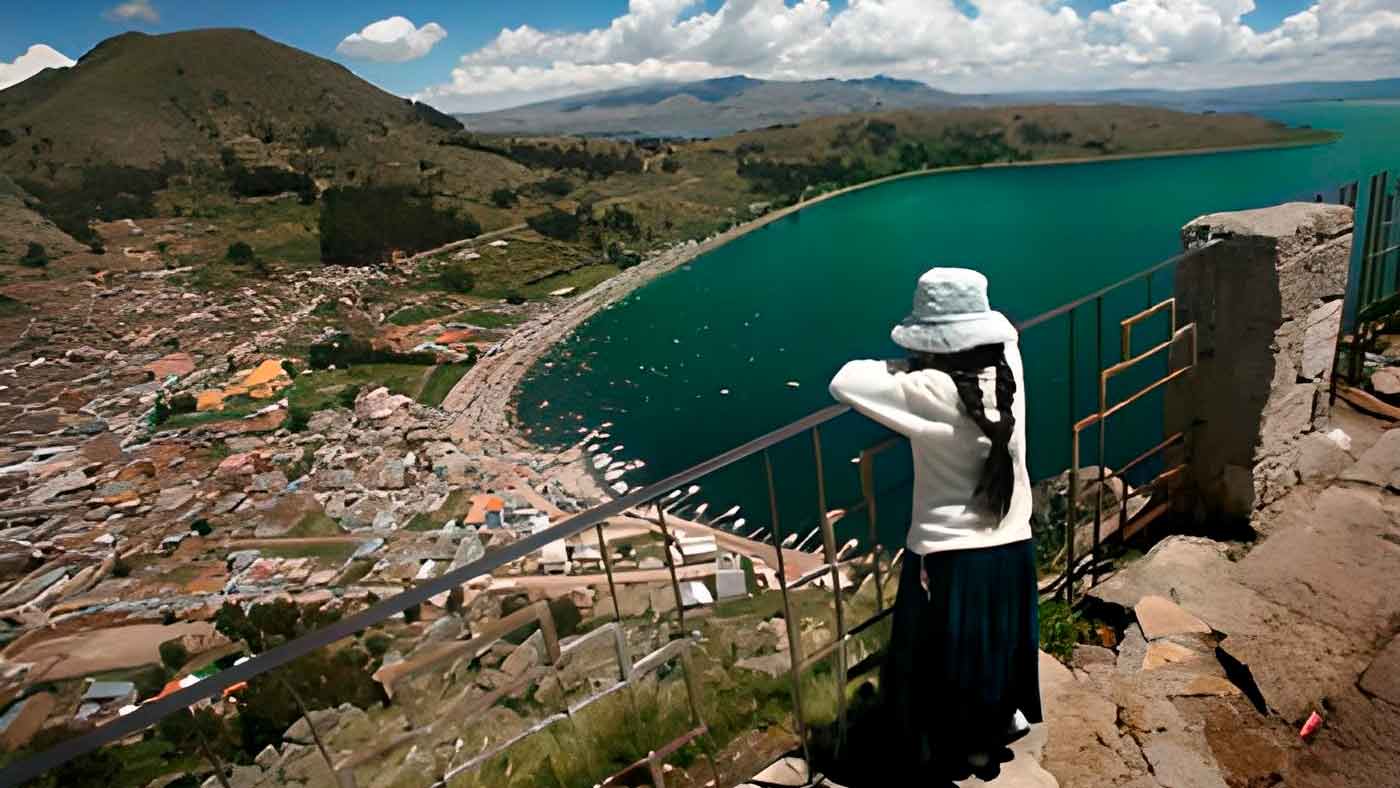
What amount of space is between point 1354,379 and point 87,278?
47.3 m

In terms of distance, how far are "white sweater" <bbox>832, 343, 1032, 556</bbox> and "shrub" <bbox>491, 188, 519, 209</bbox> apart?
169 ft

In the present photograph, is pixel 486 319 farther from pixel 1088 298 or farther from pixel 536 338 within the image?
pixel 1088 298

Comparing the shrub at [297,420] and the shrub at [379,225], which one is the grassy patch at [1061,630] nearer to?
the shrub at [297,420]

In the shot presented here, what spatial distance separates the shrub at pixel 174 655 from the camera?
47.1ft

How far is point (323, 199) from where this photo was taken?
48594 millimetres

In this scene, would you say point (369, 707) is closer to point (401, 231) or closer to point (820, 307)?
point (820, 307)

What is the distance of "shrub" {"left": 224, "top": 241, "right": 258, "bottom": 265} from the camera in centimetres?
4047

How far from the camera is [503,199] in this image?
5106 cm

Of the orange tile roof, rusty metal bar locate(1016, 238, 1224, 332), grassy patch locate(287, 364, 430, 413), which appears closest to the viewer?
rusty metal bar locate(1016, 238, 1224, 332)

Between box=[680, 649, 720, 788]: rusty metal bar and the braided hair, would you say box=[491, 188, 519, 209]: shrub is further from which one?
the braided hair

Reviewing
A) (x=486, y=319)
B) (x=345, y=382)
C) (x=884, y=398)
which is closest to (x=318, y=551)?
(x=345, y=382)

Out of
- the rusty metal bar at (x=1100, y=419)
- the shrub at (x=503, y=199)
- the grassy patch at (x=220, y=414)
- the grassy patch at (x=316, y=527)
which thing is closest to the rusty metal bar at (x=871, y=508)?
the rusty metal bar at (x=1100, y=419)

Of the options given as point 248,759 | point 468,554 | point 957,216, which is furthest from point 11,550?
point 957,216

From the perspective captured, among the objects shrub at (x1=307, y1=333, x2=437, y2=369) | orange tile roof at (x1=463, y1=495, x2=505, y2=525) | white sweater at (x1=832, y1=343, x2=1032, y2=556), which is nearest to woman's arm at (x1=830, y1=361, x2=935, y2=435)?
white sweater at (x1=832, y1=343, x2=1032, y2=556)
